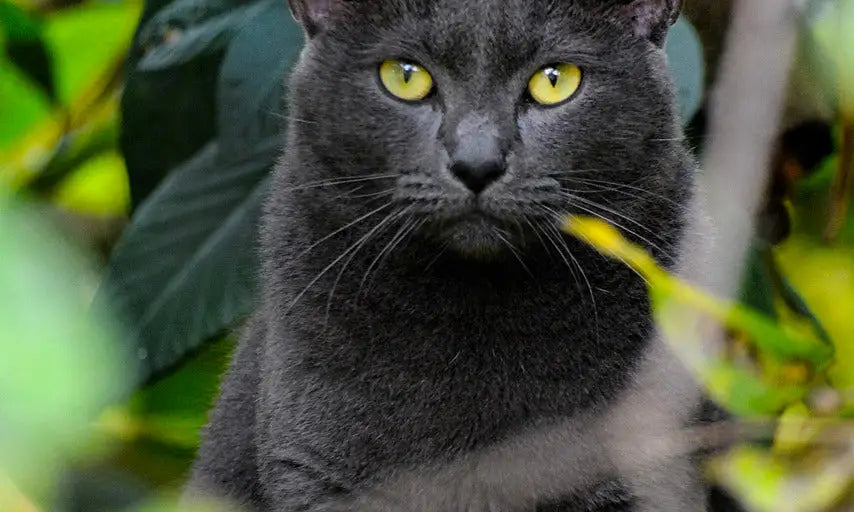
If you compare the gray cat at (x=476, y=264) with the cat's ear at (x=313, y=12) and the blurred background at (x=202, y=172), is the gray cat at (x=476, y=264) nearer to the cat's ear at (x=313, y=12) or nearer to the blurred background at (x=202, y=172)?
the cat's ear at (x=313, y=12)

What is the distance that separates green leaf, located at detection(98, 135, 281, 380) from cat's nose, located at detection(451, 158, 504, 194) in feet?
2.14

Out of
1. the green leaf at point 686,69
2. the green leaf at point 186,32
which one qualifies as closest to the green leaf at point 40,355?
the green leaf at point 686,69

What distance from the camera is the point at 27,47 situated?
1936 mm

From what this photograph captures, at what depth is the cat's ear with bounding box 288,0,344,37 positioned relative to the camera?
1440 millimetres

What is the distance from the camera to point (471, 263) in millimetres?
1407

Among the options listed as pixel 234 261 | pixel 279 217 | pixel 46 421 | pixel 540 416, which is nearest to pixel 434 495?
pixel 540 416

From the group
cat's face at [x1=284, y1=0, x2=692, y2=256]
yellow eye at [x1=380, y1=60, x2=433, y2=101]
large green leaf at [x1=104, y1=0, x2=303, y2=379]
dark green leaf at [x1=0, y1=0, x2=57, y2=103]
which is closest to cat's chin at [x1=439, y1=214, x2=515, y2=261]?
cat's face at [x1=284, y1=0, x2=692, y2=256]

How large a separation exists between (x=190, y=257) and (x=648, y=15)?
900 mm

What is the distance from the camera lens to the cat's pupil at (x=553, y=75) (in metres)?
1.33


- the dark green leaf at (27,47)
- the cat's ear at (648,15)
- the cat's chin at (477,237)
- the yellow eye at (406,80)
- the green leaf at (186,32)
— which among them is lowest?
the dark green leaf at (27,47)

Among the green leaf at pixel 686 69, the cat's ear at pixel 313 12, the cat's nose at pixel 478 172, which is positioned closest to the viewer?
the cat's nose at pixel 478 172

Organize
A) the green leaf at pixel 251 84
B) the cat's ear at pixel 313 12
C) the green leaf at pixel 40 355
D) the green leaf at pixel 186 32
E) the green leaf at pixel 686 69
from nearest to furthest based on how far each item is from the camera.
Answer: the green leaf at pixel 40 355 → the cat's ear at pixel 313 12 → the green leaf at pixel 686 69 → the green leaf at pixel 251 84 → the green leaf at pixel 186 32

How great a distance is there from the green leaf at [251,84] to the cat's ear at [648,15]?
0.59 meters

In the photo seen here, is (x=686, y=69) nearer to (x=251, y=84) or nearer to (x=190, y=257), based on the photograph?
(x=251, y=84)
